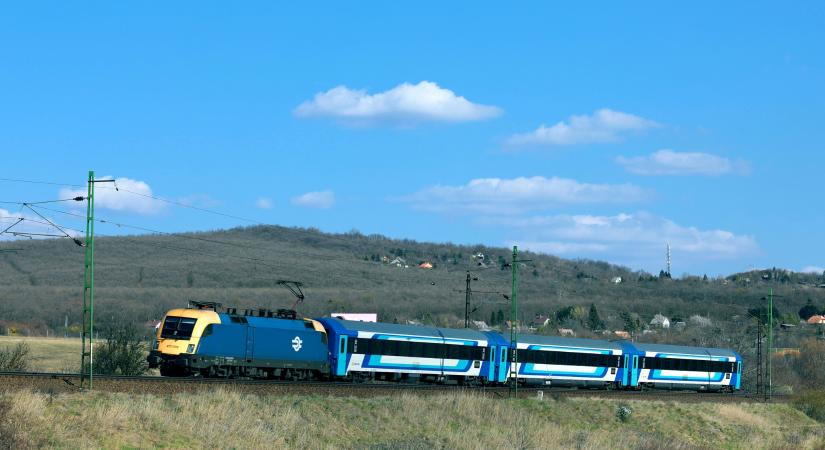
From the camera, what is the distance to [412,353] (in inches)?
2228

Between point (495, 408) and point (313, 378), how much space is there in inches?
409

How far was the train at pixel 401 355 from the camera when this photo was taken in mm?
46812

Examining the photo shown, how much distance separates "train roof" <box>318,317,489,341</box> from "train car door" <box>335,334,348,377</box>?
698mm

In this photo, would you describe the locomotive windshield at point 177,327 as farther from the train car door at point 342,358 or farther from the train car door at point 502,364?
the train car door at point 502,364

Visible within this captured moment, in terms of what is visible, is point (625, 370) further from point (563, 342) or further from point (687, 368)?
point (687, 368)

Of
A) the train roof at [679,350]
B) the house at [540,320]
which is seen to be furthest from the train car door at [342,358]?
the house at [540,320]

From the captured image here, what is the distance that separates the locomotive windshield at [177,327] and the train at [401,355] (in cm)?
5

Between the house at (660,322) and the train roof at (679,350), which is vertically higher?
the train roof at (679,350)

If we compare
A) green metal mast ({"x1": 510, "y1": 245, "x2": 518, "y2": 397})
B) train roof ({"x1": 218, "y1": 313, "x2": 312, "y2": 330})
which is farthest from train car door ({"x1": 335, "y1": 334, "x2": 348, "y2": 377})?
green metal mast ({"x1": 510, "y1": 245, "x2": 518, "y2": 397})

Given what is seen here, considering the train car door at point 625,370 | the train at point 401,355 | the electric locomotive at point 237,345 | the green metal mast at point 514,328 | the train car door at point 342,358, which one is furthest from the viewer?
the train car door at point 625,370

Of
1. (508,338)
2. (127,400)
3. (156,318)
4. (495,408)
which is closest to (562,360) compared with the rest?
(508,338)

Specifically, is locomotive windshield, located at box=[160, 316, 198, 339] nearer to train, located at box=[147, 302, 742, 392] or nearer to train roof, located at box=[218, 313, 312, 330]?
train, located at box=[147, 302, 742, 392]

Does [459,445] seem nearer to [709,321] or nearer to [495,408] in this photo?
[495,408]

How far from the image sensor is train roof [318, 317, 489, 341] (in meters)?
54.3
